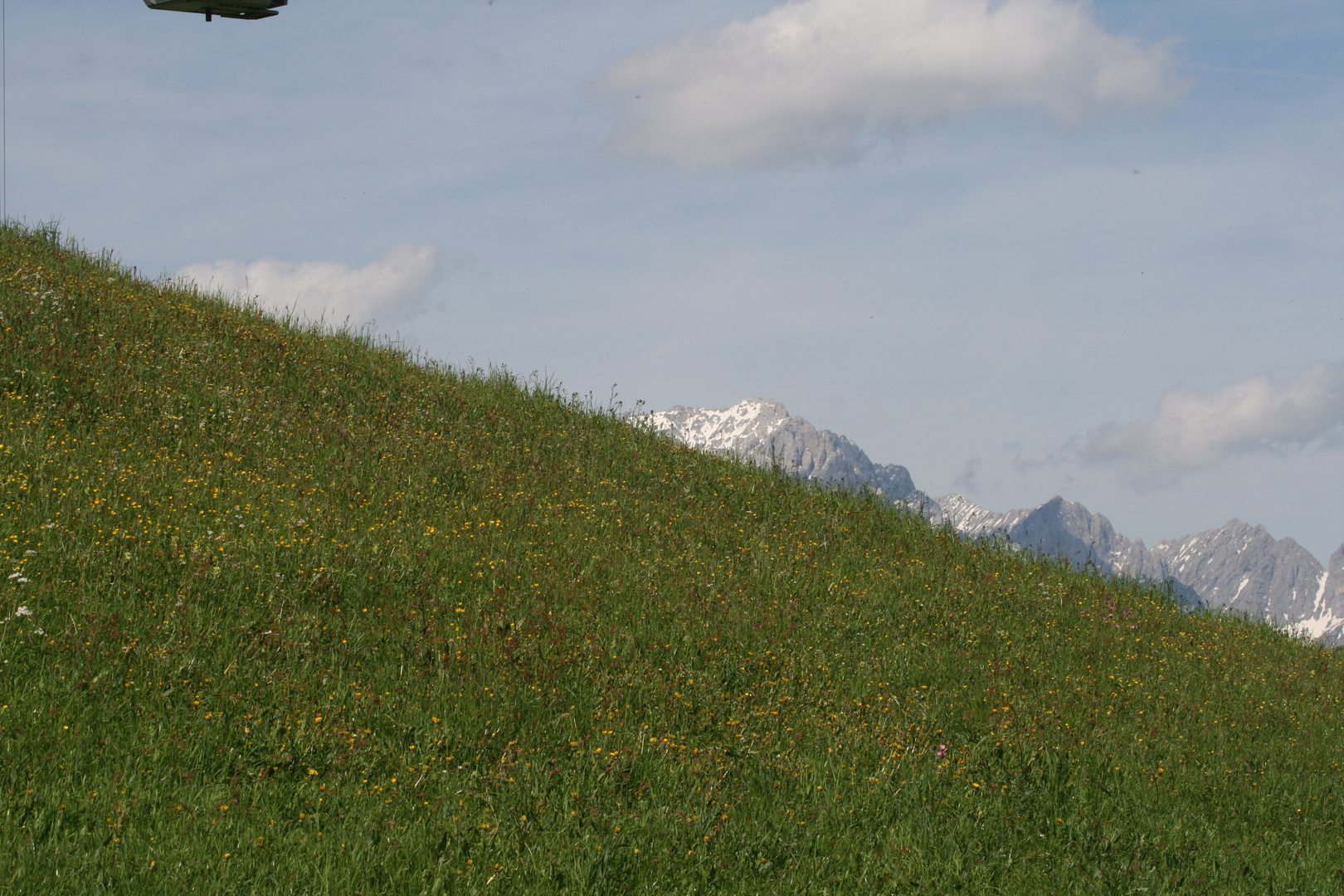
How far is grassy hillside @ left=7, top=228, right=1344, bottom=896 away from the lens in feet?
16.4

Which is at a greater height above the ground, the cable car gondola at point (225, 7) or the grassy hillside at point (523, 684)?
the cable car gondola at point (225, 7)

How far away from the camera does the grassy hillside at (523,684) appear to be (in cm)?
499

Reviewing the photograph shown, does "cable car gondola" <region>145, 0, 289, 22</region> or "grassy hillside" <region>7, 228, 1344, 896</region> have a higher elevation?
"cable car gondola" <region>145, 0, 289, 22</region>

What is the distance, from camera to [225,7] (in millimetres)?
9703

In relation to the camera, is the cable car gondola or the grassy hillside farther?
the cable car gondola

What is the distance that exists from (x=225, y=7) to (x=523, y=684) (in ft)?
24.8

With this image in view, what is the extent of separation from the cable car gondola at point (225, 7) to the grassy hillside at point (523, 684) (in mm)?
4064

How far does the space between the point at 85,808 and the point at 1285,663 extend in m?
13.3

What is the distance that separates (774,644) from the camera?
855cm

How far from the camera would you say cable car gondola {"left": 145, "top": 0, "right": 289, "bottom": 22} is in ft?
31.4

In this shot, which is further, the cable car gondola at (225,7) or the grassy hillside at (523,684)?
the cable car gondola at (225,7)

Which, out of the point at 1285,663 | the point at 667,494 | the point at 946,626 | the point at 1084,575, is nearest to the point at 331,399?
the point at 667,494

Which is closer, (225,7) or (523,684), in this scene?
(523,684)

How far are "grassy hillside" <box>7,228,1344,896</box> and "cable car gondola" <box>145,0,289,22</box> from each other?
4064mm
